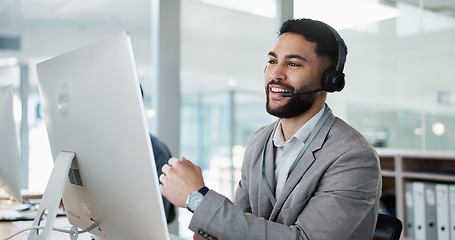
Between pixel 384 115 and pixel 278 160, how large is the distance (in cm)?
232

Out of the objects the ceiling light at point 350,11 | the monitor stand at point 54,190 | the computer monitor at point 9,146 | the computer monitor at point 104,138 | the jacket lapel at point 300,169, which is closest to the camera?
the computer monitor at point 104,138

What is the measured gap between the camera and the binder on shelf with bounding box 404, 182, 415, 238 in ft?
9.16

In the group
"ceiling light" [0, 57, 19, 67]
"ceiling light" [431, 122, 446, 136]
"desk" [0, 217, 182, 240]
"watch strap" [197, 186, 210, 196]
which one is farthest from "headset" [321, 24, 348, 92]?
"ceiling light" [0, 57, 19, 67]

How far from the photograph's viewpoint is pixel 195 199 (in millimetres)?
1104

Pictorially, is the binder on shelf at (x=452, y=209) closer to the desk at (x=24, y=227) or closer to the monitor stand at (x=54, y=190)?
the desk at (x=24, y=227)

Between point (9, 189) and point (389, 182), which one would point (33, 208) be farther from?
point (389, 182)

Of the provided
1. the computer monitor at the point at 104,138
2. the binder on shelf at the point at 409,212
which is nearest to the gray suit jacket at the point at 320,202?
the computer monitor at the point at 104,138

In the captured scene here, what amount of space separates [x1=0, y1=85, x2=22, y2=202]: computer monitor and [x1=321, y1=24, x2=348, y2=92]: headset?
111 centimetres

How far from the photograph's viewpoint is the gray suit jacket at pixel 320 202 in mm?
1104

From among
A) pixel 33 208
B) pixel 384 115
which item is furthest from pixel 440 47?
pixel 33 208

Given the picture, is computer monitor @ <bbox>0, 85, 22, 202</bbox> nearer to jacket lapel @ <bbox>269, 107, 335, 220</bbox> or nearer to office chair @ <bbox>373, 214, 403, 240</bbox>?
jacket lapel @ <bbox>269, 107, 335, 220</bbox>

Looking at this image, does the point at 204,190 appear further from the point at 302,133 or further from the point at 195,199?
the point at 302,133

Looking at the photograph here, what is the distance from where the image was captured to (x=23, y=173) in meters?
3.51

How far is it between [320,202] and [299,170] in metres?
0.14
